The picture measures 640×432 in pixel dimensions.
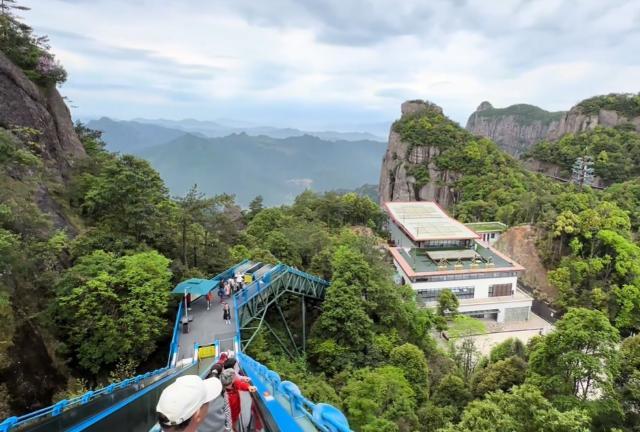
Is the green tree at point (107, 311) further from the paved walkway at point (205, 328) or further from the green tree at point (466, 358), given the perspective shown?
the green tree at point (466, 358)

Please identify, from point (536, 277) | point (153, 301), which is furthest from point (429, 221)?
point (153, 301)

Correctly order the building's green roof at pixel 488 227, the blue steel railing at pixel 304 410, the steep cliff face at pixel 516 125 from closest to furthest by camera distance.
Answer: the blue steel railing at pixel 304 410 → the building's green roof at pixel 488 227 → the steep cliff face at pixel 516 125

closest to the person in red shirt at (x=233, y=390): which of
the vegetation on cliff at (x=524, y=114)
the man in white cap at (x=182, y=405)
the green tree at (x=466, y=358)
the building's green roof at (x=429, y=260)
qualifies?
the man in white cap at (x=182, y=405)

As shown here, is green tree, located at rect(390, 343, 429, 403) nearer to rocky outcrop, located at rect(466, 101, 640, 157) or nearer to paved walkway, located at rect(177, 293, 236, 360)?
paved walkway, located at rect(177, 293, 236, 360)

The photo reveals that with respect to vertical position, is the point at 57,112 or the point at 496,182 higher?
the point at 57,112

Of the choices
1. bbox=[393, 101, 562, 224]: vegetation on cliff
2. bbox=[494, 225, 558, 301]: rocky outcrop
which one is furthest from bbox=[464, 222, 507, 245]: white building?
bbox=[393, 101, 562, 224]: vegetation on cliff

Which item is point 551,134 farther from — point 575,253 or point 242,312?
point 242,312
